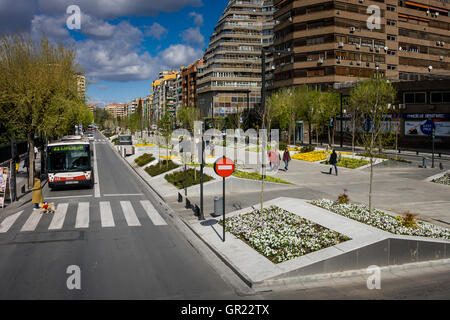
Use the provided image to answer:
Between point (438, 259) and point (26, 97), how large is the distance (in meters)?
20.7

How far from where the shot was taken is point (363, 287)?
8.73 metres

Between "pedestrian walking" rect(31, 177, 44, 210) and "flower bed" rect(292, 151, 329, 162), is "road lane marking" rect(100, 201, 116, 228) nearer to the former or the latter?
"pedestrian walking" rect(31, 177, 44, 210)

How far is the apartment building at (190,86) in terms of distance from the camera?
12650 centimetres

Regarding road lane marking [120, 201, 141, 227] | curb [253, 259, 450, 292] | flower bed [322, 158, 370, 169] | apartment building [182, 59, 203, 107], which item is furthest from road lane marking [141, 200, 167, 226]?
apartment building [182, 59, 203, 107]

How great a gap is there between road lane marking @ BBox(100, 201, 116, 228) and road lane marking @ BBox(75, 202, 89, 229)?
0.59 meters

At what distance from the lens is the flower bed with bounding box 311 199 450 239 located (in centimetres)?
1147

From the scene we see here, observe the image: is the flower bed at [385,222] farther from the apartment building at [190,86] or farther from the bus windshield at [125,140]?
the apartment building at [190,86]

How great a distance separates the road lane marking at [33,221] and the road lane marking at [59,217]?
57 centimetres

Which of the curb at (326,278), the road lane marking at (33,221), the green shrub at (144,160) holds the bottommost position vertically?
the curb at (326,278)

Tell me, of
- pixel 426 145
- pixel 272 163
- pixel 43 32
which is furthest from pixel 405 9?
pixel 43 32

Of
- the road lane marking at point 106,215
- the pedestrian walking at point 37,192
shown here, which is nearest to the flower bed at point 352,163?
the road lane marking at point 106,215

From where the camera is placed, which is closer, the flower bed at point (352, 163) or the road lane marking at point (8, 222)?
the road lane marking at point (8, 222)

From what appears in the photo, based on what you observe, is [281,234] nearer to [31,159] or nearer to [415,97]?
[31,159]

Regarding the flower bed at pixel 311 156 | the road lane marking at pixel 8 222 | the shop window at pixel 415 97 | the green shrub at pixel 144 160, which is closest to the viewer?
the road lane marking at pixel 8 222
